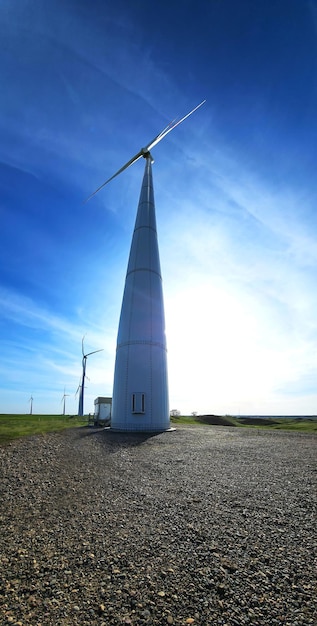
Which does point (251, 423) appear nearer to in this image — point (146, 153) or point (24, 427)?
point (24, 427)

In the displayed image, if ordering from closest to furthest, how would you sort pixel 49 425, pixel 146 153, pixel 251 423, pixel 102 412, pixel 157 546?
pixel 157 546 → pixel 49 425 → pixel 102 412 → pixel 146 153 → pixel 251 423

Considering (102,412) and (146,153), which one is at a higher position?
(146,153)

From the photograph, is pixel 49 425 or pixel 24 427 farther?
pixel 49 425

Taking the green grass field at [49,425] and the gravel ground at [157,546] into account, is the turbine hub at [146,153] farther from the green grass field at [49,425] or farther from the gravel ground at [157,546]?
the gravel ground at [157,546]

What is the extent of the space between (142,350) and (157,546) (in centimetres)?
2021

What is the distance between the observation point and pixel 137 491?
9.13 metres

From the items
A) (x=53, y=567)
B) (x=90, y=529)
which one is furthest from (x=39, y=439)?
(x=53, y=567)

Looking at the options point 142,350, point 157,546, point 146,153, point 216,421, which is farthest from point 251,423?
point 157,546

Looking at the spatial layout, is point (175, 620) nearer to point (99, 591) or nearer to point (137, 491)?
point (99, 591)

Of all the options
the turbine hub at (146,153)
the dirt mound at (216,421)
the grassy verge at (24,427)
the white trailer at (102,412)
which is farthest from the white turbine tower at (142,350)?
the dirt mound at (216,421)

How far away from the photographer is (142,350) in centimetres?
2594

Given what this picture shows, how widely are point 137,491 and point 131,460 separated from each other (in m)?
4.62

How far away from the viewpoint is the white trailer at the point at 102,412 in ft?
119

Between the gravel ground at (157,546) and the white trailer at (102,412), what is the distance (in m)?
25.4
